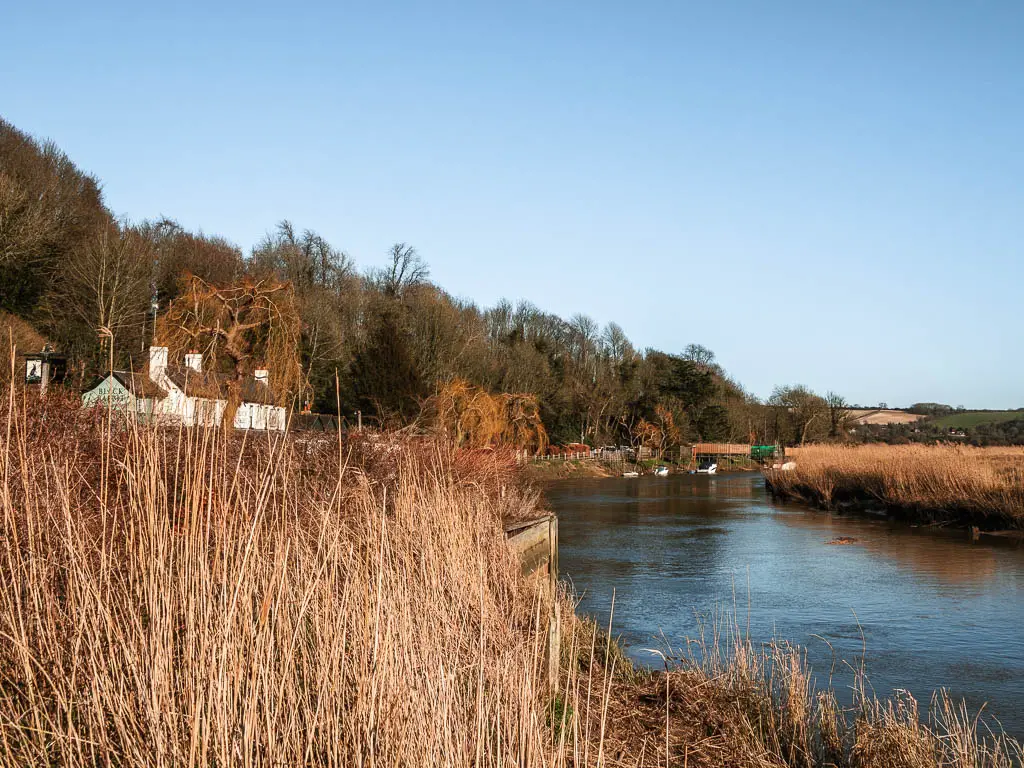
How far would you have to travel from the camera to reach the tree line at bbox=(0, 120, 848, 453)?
26.4 m

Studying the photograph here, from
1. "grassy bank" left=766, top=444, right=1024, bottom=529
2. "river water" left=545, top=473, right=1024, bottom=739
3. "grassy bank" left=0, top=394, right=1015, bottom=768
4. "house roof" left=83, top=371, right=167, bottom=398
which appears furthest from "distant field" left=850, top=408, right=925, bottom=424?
"grassy bank" left=0, top=394, right=1015, bottom=768

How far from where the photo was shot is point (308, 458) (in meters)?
11.0

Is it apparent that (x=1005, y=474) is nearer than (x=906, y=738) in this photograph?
No

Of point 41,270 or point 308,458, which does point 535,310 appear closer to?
point 41,270

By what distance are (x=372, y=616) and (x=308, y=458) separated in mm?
7144

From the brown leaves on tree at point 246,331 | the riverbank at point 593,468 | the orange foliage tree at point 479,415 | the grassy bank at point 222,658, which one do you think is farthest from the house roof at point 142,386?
the riverbank at point 593,468

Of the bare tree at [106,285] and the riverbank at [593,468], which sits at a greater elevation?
the bare tree at [106,285]

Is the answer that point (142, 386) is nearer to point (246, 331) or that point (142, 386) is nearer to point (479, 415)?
point (246, 331)

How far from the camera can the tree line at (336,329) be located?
86.6ft

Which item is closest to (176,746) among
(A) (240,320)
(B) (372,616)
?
(B) (372,616)

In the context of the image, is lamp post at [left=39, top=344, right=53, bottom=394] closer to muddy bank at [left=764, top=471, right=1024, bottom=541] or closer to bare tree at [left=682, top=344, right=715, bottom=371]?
muddy bank at [left=764, top=471, right=1024, bottom=541]

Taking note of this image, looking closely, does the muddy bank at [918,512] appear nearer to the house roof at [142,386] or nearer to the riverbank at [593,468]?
the riverbank at [593,468]

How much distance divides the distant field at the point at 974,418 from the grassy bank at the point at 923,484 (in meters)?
51.8

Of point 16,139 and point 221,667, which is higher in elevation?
point 16,139
